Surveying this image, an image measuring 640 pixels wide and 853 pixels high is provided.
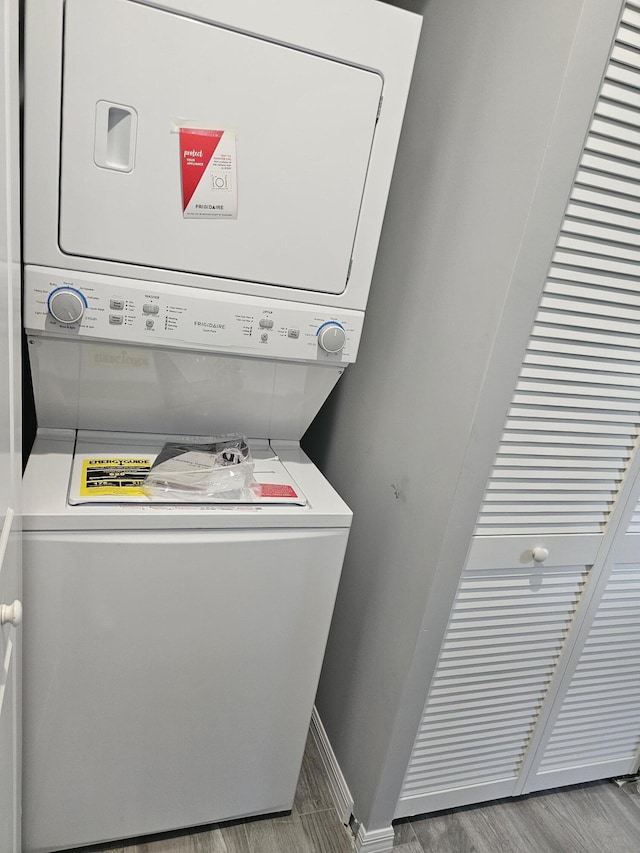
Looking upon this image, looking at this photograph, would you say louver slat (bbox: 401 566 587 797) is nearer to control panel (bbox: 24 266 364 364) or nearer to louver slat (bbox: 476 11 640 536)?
louver slat (bbox: 476 11 640 536)

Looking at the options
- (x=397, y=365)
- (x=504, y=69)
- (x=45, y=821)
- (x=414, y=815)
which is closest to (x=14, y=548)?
(x=45, y=821)

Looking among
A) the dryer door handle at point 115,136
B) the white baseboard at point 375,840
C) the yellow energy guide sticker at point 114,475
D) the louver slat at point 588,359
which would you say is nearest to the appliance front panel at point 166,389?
the yellow energy guide sticker at point 114,475

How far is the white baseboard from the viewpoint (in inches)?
56.5

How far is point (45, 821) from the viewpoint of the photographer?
4.13 feet

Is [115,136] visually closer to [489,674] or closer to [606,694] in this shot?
[489,674]

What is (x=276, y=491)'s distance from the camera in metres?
1.28

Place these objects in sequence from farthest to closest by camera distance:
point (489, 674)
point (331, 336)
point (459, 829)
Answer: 1. point (459, 829)
2. point (489, 674)
3. point (331, 336)

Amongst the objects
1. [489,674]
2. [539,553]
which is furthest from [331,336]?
[489,674]

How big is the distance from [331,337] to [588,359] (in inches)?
20.6

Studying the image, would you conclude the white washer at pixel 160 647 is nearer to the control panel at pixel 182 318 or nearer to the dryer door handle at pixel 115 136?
the control panel at pixel 182 318

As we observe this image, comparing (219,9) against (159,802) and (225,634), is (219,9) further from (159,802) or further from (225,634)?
(159,802)

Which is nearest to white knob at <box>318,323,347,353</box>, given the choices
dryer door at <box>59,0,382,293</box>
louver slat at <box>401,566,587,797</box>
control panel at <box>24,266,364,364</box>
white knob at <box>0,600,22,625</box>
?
control panel at <box>24,266,364,364</box>

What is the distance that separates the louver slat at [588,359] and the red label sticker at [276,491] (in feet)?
1.32

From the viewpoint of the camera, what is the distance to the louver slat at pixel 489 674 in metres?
1.34
